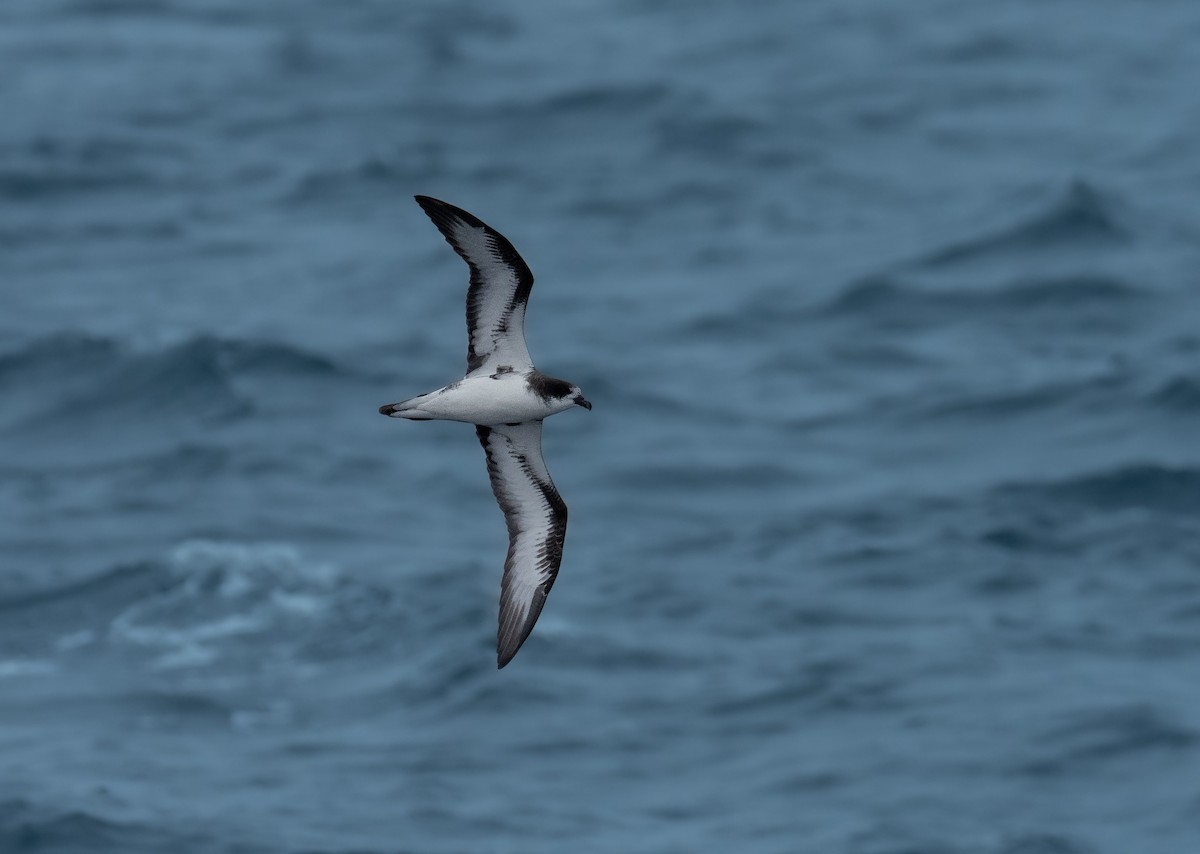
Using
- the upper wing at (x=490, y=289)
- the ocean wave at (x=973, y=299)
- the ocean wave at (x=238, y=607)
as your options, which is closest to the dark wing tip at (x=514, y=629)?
the upper wing at (x=490, y=289)

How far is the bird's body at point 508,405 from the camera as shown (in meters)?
19.6

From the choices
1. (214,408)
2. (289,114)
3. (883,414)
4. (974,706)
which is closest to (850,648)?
(974,706)

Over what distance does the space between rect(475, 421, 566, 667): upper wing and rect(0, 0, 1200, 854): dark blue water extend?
47.2 ft

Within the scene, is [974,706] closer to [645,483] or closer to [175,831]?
[645,483]

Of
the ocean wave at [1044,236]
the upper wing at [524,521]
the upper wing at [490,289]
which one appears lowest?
the ocean wave at [1044,236]

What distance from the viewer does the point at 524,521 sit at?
70.9 ft

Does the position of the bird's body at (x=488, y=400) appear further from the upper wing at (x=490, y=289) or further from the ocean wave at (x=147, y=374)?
the ocean wave at (x=147, y=374)

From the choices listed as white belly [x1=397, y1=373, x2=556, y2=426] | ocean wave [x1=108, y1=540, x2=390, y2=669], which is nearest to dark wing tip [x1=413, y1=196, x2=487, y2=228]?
white belly [x1=397, y1=373, x2=556, y2=426]

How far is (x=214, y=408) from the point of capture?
4841 centimetres

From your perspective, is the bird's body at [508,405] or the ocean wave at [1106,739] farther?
the ocean wave at [1106,739]

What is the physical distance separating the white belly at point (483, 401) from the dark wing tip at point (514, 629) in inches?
75.4

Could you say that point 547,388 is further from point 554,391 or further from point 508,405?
point 508,405

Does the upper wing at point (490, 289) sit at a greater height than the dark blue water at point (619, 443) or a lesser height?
greater

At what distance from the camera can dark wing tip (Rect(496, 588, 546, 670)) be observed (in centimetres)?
2073
